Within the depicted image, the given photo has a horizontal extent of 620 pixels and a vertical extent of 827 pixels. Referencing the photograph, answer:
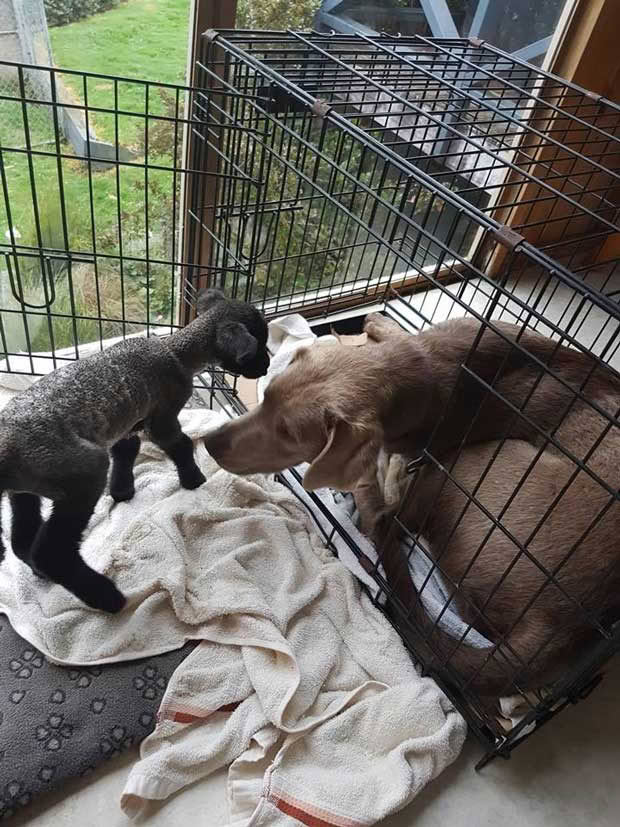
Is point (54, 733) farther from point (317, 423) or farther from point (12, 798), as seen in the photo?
point (317, 423)

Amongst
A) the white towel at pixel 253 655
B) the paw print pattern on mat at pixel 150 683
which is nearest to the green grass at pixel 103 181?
the white towel at pixel 253 655

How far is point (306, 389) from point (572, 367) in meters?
0.66

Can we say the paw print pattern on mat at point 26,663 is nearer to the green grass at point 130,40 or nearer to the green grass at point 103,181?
the green grass at point 103,181

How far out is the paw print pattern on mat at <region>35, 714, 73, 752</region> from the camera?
1.25m

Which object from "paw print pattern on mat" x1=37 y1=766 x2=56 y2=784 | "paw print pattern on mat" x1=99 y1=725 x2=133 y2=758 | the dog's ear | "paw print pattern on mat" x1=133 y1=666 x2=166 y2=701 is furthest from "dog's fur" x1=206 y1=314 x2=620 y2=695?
"paw print pattern on mat" x1=37 y1=766 x2=56 y2=784

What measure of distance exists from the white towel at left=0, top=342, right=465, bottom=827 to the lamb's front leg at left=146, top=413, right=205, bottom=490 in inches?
1.7

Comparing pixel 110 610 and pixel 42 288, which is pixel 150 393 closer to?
pixel 110 610

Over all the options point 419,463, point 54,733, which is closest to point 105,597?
point 54,733

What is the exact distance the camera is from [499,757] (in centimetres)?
141

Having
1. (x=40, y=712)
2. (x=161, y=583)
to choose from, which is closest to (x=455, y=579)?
A: (x=161, y=583)

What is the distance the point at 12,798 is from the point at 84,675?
0.24 metres

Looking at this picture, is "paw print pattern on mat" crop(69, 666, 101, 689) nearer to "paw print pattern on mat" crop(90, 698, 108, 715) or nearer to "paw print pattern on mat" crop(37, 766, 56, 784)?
"paw print pattern on mat" crop(90, 698, 108, 715)

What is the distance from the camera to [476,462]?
157 centimetres

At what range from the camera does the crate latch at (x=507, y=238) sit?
3.37 feet
